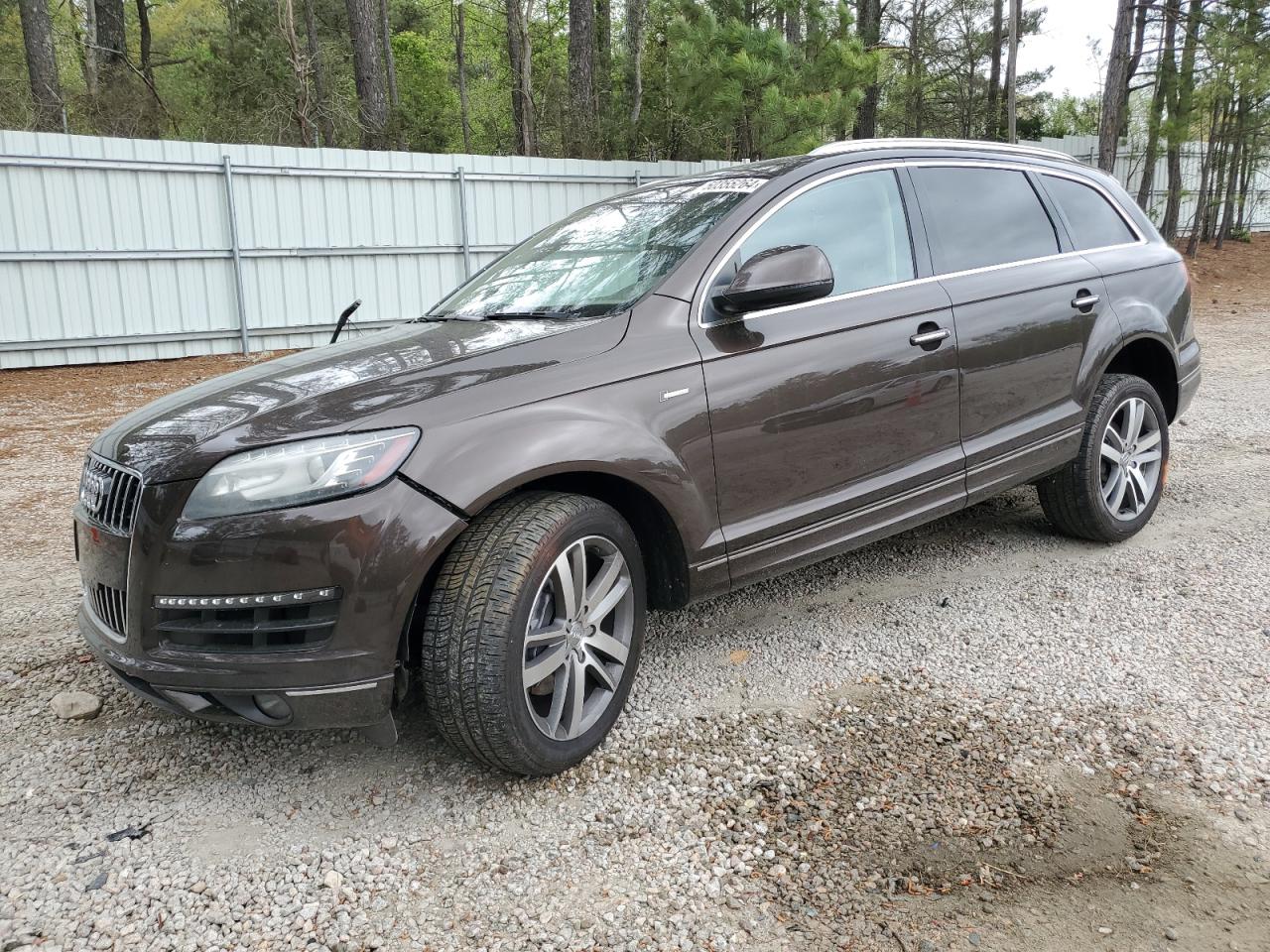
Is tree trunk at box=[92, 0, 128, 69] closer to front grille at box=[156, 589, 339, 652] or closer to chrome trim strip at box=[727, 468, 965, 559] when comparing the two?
chrome trim strip at box=[727, 468, 965, 559]

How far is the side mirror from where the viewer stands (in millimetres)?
3072

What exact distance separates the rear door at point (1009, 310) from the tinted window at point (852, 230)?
18 centimetres

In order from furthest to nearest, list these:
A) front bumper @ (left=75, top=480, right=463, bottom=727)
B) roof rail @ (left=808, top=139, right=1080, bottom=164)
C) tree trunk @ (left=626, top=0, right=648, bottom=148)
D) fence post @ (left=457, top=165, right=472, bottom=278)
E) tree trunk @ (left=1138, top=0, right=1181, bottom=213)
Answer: tree trunk @ (left=1138, top=0, right=1181, bottom=213) < tree trunk @ (left=626, top=0, right=648, bottom=148) < fence post @ (left=457, top=165, right=472, bottom=278) < roof rail @ (left=808, top=139, right=1080, bottom=164) < front bumper @ (left=75, top=480, right=463, bottom=727)

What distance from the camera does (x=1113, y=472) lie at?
4637 millimetres

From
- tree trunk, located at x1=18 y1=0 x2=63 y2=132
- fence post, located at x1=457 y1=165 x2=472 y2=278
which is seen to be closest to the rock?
fence post, located at x1=457 y1=165 x2=472 y2=278

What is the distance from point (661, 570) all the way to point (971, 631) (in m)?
1.38

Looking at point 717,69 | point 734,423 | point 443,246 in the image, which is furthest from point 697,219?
point 717,69

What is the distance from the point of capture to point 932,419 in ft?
12.2

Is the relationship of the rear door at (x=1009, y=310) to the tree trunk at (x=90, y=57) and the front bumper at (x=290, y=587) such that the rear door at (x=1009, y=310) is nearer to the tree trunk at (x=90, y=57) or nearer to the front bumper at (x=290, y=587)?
the front bumper at (x=290, y=587)

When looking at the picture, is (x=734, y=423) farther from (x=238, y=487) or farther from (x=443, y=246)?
(x=443, y=246)

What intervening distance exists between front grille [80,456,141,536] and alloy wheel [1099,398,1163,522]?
393 centimetres

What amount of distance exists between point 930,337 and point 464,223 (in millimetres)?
10872

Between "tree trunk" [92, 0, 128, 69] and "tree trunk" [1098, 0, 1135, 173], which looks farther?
"tree trunk" [92, 0, 128, 69]

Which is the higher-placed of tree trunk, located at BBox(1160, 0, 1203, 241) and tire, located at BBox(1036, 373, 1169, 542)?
tree trunk, located at BBox(1160, 0, 1203, 241)
